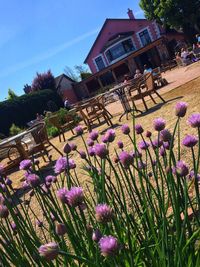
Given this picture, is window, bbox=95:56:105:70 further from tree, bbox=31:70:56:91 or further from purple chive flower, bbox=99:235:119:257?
purple chive flower, bbox=99:235:119:257

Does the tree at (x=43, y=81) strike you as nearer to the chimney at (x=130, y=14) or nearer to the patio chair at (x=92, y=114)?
the chimney at (x=130, y=14)

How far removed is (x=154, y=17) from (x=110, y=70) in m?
7.84

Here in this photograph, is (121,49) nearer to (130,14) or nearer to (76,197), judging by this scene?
(130,14)

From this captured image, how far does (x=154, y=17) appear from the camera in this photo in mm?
45875

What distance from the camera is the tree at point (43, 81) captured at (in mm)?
44781

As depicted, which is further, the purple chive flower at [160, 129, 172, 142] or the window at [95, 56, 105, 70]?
the window at [95, 56, 105, 70]

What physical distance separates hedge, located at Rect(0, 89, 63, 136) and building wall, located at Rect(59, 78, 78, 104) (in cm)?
1097

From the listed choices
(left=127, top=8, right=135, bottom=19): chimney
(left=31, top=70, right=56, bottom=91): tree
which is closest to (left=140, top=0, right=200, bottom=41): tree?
(left=127, top=8, right=135, bottom=19): chimney

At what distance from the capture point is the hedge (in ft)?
106

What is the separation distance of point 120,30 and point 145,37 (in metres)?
3.53

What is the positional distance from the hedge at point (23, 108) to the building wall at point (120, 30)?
15.5m

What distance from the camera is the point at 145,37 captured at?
49.0 m

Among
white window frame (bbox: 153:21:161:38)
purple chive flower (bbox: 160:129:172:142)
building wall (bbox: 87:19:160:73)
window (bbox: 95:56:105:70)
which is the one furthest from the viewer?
window (bbox: 95:56:105:70)

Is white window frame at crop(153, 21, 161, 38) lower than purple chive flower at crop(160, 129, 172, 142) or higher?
higher
